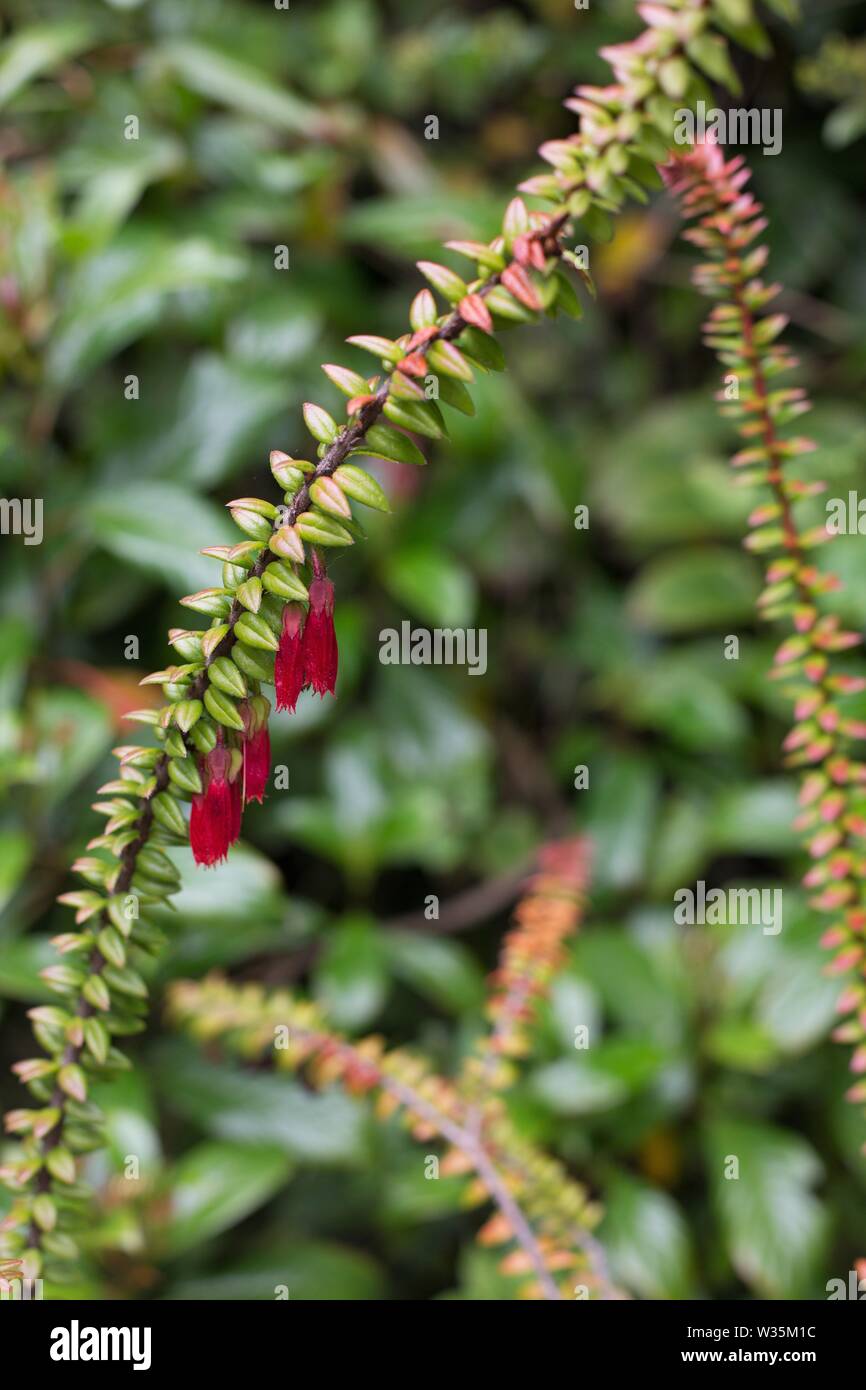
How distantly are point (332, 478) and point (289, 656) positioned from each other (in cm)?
8

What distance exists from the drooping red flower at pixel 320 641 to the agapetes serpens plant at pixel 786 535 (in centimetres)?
28

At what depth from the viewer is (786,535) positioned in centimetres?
70

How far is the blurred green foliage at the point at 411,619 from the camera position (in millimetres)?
1451

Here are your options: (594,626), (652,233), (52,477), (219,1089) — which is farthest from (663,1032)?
(652,233)

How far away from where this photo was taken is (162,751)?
523 millimetres

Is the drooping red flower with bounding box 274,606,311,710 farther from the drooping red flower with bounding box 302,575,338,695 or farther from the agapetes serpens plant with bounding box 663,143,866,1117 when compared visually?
the agapetes serpens plant with bounding box 663,143,866,1117

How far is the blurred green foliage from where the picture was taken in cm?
145

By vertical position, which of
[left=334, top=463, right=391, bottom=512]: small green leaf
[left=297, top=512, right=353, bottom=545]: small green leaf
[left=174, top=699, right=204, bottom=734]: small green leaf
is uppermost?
[left=334, top=463, right=391, bottom=512]: small green leaf

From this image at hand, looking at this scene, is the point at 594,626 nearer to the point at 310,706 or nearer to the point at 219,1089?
the point at 310,706

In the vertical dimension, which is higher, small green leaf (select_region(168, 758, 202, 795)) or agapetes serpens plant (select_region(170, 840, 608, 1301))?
small green leaf (select_region(168, 758, 202, 795))

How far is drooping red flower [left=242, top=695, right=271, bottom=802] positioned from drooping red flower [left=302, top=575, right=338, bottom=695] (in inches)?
1.0

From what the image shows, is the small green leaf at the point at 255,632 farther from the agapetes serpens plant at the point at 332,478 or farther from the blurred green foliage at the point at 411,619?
the blurred green foliage at the point at 411,619

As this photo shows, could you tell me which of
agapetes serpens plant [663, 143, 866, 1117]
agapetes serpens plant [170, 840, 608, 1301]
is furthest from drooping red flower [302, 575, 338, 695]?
agapetes serpens plant [170, 840, 608, 1301]

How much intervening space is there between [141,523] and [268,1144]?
797 millimetres
